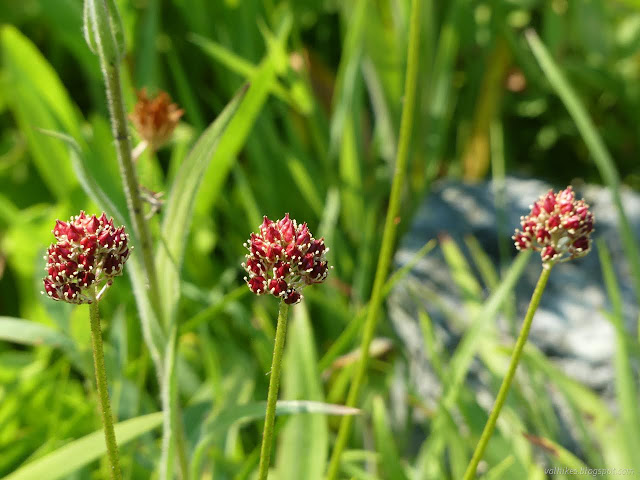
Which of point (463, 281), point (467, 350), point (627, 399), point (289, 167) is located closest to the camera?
point (627, 399)

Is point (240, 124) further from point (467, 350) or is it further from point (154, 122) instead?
point (467, 350)

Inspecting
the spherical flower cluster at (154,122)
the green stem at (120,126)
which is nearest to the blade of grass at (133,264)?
the green stem at (120,126)

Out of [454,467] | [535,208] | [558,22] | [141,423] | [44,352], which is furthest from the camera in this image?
[558,22]

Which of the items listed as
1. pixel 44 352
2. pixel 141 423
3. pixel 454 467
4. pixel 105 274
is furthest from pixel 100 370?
pixel 44 352

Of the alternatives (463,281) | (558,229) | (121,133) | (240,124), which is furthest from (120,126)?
(463,281)

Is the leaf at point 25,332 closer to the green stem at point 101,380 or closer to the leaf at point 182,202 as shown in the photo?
the leaf at point 182,202

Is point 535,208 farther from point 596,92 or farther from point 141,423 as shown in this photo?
point 596,92
